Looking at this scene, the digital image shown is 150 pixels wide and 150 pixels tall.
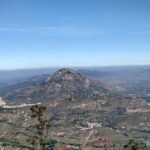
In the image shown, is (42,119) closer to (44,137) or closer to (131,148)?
(44,137)

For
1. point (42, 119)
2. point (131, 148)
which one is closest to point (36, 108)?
point (42, 119)

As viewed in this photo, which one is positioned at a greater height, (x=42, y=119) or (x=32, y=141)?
(x=42, y=119)

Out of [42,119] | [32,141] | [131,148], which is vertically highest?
[42,119]

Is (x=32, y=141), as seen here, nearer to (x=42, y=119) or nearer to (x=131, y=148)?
(x=42, y=119)

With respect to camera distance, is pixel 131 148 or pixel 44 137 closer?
pixel 44 137

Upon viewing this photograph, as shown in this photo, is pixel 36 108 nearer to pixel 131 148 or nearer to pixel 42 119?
pixel 42 119

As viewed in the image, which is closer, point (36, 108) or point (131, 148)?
point (36, 108)

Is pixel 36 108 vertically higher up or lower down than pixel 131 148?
higher up

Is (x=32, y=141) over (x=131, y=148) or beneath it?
over
